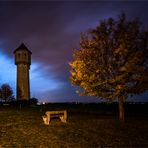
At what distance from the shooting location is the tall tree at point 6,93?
111000 mm

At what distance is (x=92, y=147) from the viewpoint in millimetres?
20375

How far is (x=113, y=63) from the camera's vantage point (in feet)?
108

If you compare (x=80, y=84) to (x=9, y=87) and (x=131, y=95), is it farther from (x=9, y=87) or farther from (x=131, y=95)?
(x=9, y=87)

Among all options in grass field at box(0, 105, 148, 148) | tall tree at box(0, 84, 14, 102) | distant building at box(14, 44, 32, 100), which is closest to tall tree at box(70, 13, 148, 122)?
grass field at box(0, 105, 148, 148)

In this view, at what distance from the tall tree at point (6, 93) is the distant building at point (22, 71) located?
1735 centimetres

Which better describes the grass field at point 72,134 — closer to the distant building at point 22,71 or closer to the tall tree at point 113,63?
the tall tree at point 113,63

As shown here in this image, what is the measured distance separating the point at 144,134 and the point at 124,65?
831cm

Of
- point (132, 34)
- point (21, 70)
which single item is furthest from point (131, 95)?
point (21, 70)

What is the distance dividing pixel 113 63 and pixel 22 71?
A: 65695mm

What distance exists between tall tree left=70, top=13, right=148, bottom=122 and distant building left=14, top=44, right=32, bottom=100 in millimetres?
62720

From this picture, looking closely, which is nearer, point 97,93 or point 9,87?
point 97,93

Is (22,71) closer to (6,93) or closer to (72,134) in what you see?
(6,93)

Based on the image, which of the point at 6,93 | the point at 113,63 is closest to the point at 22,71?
the point at 6,93

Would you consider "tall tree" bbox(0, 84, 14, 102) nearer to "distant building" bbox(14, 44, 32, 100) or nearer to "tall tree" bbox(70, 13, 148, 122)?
"distant building" bbox(14, 44, 32, 100)
